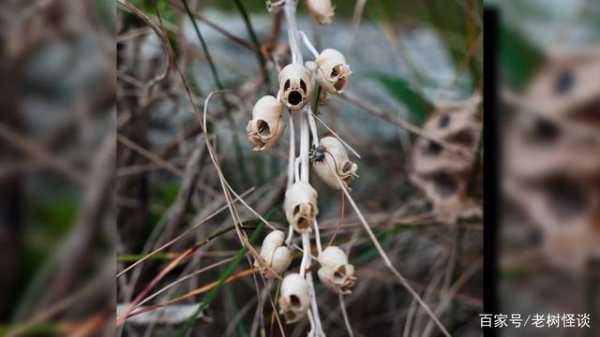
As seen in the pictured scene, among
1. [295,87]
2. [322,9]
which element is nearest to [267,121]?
[295,87]

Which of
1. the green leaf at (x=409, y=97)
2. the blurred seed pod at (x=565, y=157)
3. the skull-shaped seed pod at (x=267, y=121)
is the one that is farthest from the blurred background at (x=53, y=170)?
the blurred seed pod at (x=565, y=157)

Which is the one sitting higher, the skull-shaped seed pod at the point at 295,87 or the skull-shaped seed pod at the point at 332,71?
the skull-shaped seed pod at the point at 332,71

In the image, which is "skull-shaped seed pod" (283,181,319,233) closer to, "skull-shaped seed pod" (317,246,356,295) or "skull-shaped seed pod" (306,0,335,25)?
"skull-shaped seed pod" (317,246,356,295)

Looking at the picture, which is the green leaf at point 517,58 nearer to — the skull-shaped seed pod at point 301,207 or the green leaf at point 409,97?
the green leaf at point 409,97

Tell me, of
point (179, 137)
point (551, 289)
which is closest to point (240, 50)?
point (179, 137)

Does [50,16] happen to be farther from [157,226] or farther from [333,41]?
[333,41]

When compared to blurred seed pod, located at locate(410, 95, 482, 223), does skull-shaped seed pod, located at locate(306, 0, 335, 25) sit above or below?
below


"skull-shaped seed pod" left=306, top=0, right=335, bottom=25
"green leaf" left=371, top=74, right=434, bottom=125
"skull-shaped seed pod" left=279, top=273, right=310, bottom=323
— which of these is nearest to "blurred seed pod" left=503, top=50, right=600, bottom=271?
"green leaf" left=371, top=74, right=434, bottom=125
